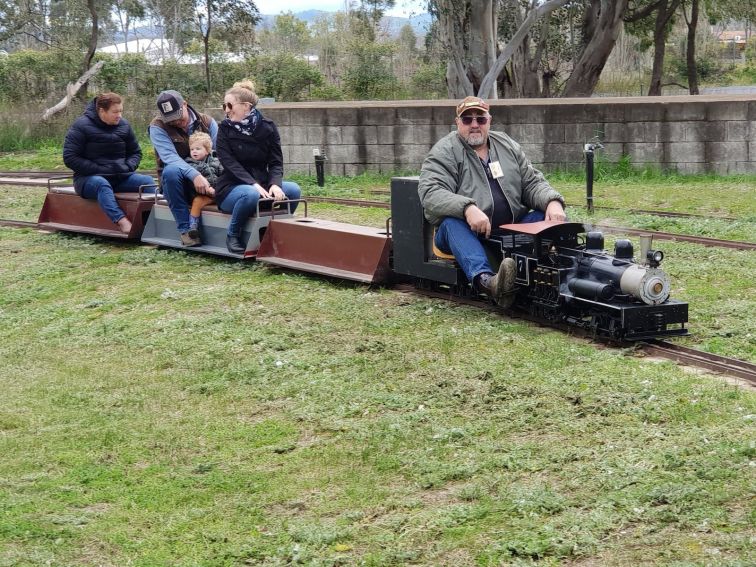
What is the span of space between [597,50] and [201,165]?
1910cm

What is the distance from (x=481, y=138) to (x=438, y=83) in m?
31.2

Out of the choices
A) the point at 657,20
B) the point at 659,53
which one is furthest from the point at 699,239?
the point at 657,20

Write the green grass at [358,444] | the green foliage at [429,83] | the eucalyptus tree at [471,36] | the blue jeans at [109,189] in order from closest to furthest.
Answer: the green grass at [358,444] < the blue jeans at [109,189] < the eucalyptus tree at [471,36] < the green foliage at [429,83]

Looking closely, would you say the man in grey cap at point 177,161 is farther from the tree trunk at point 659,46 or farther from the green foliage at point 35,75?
the tree trunk at point 659,46

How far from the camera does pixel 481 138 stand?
325 inches

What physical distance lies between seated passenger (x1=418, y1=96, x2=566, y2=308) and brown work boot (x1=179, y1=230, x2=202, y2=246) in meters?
3.40

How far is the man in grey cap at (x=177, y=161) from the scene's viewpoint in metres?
10.8

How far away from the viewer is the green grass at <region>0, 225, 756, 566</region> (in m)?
4.46

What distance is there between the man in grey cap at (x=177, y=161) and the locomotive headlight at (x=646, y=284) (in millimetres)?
4998

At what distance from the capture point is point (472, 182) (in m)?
8.23

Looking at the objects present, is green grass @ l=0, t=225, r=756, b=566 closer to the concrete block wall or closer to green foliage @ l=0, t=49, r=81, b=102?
the concrete block wall

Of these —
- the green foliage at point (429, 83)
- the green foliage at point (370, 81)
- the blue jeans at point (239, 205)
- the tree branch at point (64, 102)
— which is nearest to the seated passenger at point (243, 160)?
the blue jeans at point (239, 205)

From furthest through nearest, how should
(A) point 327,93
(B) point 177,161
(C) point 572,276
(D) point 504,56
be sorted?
(A) point 327,93
(D) point 504,56
(B) point 177,161
(C) point 572,276

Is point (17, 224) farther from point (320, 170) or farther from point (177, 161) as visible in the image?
point (320, 170)
